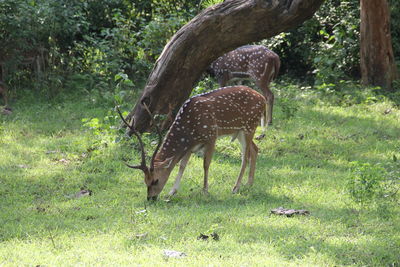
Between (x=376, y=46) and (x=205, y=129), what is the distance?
7781 millimetres

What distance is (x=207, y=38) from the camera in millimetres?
→ 10539

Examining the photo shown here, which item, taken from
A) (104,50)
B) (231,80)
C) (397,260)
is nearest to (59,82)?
(104,50)

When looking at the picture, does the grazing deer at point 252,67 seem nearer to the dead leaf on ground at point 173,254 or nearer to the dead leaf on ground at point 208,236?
the dead leaf on ground at point 208,236

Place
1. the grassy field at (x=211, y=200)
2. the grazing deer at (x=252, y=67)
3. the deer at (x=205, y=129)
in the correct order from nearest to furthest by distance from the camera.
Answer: the grassy field at (x=211, y=200), the deer at (x=205, y=129), the grazing deer at (x=252, y=67)

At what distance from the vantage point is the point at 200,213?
308 inches

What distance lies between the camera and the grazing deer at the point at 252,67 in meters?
12.9

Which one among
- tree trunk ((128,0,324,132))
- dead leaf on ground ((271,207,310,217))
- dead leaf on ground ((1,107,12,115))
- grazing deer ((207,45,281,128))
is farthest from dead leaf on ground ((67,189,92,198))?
dead leaf on ground ((1,107,12,115))

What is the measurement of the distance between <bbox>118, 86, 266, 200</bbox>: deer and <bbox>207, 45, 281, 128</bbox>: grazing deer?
342 centimetres

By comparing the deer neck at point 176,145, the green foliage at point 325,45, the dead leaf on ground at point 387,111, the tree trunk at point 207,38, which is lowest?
the dead leaf on ground at point 387,111

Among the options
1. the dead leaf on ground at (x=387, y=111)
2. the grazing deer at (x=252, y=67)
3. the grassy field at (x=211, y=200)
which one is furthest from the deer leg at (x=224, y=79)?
the dead leaf on ground at (x=387, y=111)

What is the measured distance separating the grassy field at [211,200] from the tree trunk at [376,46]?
7.53 feet

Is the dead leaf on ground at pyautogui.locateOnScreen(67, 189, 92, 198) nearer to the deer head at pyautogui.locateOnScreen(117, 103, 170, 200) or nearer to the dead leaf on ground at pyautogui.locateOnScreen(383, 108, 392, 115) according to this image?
the deer head at pyautogui.locateOnScreen(117, 103, 170, 200)

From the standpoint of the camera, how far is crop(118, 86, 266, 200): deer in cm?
862

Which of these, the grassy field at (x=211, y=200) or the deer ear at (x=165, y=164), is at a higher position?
the deer ear at (x=165, y=164)
